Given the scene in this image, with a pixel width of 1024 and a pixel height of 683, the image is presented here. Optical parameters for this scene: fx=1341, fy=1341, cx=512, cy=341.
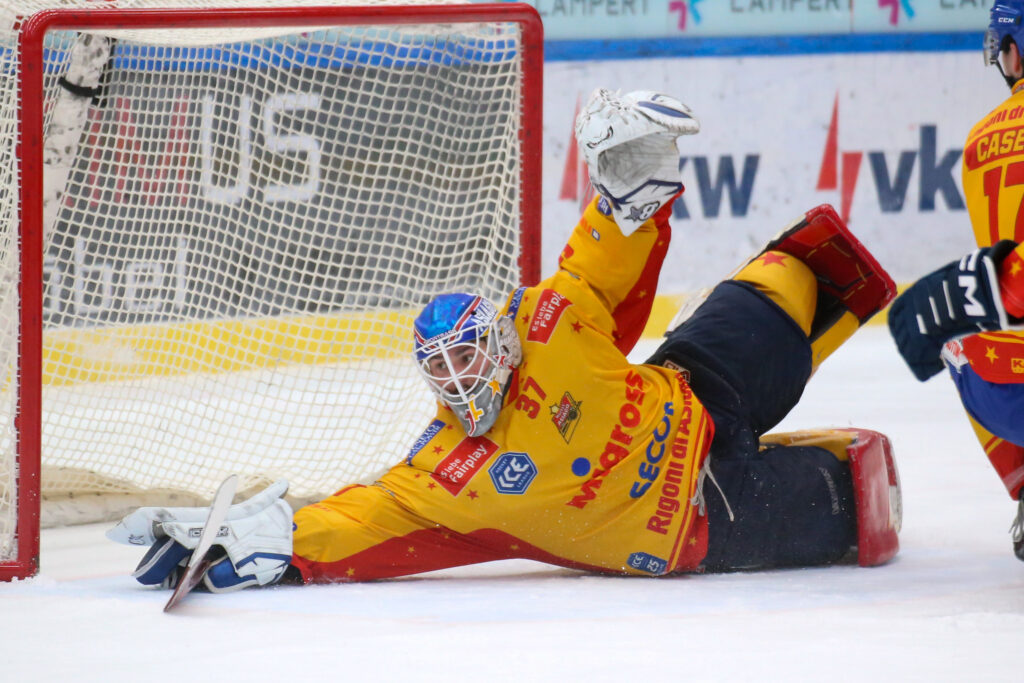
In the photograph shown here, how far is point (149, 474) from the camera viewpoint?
129 inches

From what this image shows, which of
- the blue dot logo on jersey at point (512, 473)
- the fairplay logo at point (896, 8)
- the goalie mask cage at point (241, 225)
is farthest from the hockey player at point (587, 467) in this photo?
the fairplay logo at point (896, 8)

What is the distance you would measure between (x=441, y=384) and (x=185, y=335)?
1.54 m

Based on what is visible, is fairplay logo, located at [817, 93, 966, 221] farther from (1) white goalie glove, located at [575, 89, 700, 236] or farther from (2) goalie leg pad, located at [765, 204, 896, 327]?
(1) white goalie glove, located at [575, 89, 700, 236]

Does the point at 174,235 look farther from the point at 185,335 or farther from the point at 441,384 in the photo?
the point at 441,384

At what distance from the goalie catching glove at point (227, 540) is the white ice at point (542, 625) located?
0.04 m

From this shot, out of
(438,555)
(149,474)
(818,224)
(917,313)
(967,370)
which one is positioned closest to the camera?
(917,313)

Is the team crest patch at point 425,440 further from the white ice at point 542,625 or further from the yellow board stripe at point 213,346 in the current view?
the yellow board stripe at point 213,346

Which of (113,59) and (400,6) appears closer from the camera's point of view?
(400,6)

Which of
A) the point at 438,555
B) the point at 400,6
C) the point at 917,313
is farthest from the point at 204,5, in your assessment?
the point at 917,313

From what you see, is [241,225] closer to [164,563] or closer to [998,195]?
[164,563]

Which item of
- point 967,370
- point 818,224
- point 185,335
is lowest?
point 185,335

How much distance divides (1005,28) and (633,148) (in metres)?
0.69

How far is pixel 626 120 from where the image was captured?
2.39 m

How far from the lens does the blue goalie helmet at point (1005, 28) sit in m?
2.34
